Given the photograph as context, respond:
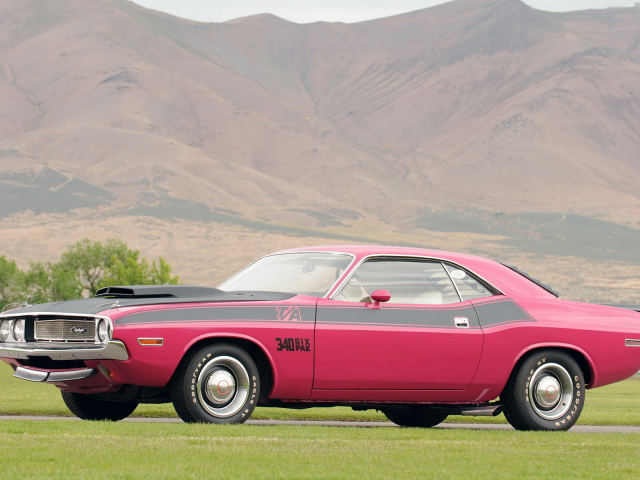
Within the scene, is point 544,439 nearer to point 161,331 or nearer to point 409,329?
point 409,329

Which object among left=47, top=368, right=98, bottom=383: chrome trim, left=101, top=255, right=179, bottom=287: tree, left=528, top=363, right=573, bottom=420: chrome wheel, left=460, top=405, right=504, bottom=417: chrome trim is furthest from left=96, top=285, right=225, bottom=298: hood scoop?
left=101, top=255, right=179, bottom=287: tree

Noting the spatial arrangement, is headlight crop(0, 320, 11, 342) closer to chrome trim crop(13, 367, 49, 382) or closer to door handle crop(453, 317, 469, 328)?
chrome trim crop(13, 367, 49, 382)

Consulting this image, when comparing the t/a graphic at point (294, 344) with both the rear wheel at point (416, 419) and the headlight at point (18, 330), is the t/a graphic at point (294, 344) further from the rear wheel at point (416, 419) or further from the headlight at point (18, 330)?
the headlight at point (18, 330)

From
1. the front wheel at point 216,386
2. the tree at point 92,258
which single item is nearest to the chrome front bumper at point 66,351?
the front wheel at point 216,386

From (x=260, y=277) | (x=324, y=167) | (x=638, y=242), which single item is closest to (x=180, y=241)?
(x=324, y=167)

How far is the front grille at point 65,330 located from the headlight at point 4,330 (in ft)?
1.36

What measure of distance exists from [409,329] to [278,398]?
1.32m

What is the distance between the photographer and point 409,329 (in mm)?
8281

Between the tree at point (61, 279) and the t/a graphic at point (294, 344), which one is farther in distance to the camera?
the tree at point (61, 279)

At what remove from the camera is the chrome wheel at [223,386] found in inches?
300

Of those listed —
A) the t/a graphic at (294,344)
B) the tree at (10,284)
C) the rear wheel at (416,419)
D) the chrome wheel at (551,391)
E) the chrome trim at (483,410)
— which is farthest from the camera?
the tree at (10,284)

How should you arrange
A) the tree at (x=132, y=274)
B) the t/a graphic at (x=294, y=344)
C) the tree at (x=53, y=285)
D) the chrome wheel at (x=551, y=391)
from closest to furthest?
the t/a graphic at (x=294, y=344)
the chrome wheel at (x=551, y=391)
the tree at (x=132, y=274)
the tree at (x=53, y=285)

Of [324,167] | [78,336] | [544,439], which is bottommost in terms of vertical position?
[544,439]

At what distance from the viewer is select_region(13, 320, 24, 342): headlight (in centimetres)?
788
